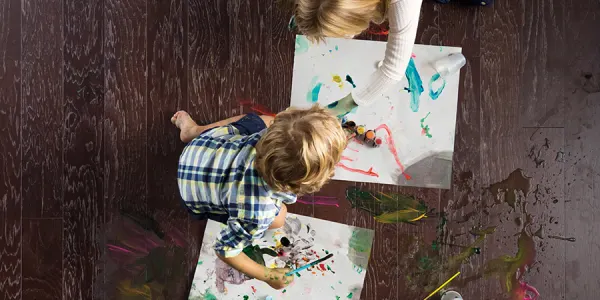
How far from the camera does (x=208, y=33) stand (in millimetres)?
1171

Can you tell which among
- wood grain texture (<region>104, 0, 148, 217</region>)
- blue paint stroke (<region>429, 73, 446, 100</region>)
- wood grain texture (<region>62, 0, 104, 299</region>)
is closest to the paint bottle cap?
blue paint stroke (<region>429, 73, 446, 100</region>)

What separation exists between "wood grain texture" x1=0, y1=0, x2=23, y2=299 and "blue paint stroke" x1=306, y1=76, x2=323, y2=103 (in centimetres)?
75

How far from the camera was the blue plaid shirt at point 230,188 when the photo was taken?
0.84 metres

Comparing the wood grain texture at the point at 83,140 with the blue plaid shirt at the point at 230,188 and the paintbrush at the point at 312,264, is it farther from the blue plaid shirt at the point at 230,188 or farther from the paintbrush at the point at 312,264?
the paintbrush at the point at 312,264

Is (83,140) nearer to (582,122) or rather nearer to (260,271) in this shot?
(260,271)

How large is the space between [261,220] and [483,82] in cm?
66

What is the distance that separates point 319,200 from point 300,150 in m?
0.43

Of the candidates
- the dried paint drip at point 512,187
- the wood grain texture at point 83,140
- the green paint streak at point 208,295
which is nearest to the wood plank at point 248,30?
the wood grain texture at point 83,140

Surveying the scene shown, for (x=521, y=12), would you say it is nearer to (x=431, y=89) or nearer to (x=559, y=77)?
(x=559, y=77)

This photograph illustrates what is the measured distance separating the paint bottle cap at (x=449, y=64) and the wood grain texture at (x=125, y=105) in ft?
2.40

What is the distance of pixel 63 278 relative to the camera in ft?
3.94

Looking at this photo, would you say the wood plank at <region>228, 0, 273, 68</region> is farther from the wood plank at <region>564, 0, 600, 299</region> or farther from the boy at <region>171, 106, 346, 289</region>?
the wood plank at <region>564, 0, 600, 299</region>

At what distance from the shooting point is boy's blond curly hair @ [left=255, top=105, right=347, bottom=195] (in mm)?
752

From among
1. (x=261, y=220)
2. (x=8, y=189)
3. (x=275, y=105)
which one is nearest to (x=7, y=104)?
(x=8, y=189)
